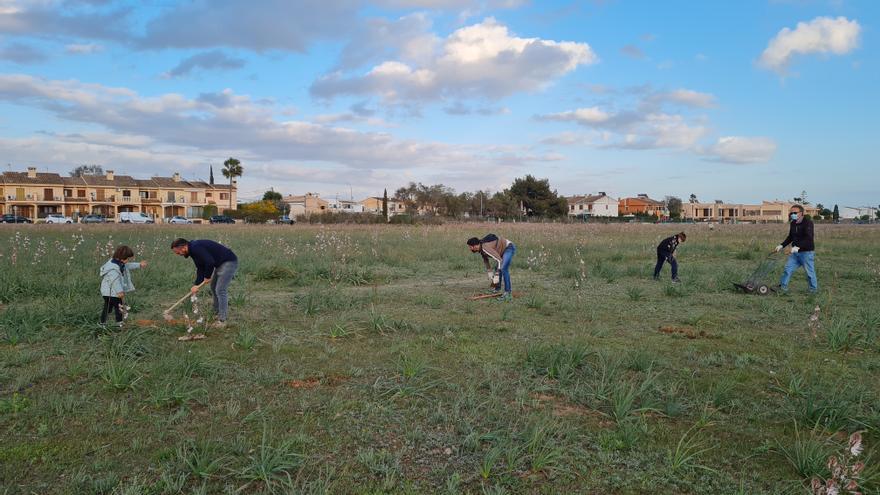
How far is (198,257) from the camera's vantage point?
7.48 metres

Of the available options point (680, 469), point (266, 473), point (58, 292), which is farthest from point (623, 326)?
point (58, 292)

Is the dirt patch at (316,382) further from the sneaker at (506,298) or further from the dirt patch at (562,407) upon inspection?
the sneaker at (506,298)

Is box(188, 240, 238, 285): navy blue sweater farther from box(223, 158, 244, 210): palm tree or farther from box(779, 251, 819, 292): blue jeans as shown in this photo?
box(223, 158, 244, 210): palm tree

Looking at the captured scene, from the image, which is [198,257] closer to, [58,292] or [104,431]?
[104,431]

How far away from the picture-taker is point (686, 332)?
7.59 metres

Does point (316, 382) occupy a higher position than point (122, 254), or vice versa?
point (122, 254)

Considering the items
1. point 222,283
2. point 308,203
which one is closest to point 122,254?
point 222,283

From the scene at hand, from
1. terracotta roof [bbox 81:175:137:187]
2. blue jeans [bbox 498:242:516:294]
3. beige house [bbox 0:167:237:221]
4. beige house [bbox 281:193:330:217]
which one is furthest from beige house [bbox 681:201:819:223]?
blue jeans [bbox 498:242:516:294]

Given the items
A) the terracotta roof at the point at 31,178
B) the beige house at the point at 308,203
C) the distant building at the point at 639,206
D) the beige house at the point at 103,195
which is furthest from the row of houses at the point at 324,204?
the distant building at the point at 639,206

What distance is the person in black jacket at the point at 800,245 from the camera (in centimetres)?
1082

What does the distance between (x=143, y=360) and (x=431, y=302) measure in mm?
4709

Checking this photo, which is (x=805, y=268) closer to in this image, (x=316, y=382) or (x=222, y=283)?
A: (x=316, y=382)

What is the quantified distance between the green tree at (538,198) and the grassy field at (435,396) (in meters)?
60.9

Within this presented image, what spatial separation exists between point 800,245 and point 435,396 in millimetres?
9079
